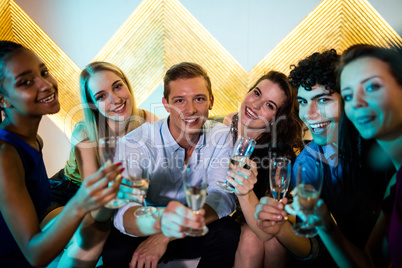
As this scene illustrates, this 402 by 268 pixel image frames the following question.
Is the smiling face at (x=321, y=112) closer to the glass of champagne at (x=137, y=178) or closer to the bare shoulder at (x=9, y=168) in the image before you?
the glass of champagne at (x=137, y=178)

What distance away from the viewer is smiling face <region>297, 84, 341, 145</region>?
6.46 feet

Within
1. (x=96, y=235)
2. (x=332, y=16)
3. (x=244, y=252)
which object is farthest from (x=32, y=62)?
(x=332, y=16)

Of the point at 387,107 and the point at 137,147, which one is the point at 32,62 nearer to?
the point at 137,147

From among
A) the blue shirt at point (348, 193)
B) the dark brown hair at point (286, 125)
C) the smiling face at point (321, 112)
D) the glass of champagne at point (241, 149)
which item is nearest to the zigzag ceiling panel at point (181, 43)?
the dark brown hair at point (286, 125)

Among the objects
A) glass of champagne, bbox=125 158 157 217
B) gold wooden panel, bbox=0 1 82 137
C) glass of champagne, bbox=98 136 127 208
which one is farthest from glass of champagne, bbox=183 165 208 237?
gold wooden panel, bbox=0 1 82 137

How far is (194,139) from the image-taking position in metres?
2.29

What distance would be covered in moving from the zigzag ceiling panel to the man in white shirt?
1.62 meters

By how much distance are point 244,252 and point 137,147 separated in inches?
39.9

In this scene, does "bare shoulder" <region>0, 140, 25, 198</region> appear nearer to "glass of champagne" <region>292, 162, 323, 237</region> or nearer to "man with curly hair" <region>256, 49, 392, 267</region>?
"glass of champagne" <region>292, 162, 323, 237</region>

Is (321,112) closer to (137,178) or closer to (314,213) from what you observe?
(314,213)

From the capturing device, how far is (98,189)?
1.23 m

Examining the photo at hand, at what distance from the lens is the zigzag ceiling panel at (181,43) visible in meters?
3.49

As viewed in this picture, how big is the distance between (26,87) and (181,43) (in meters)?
2.61

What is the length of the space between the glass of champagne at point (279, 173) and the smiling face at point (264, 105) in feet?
2.84
